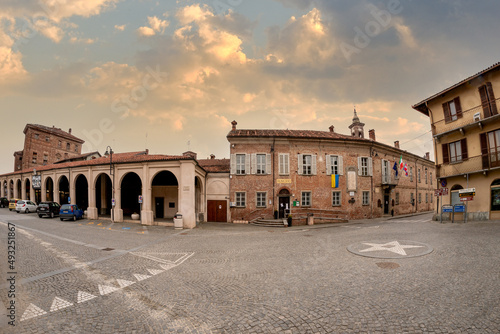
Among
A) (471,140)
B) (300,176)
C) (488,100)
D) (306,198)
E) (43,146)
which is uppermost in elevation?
(43,146)

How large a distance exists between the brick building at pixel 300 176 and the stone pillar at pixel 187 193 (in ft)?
16.7

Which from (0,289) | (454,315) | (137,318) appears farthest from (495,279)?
Result: (0,289)

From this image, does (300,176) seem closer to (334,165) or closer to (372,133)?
A: (334,165)

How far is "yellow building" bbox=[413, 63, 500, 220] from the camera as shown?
16.1 metres

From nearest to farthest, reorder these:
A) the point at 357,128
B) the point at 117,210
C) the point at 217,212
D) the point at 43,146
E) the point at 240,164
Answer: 1. the point at 117,210
2. the point at 240,164
3. the point at 217,212
4. the point at 357,128
5. the point at 43,146

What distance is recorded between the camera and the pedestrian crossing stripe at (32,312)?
4.96m

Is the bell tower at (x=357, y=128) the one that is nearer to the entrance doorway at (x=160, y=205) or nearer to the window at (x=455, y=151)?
the window at (x=455, y=151)

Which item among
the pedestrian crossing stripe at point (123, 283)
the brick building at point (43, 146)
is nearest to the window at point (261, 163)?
the pedestrian crossing stripe at point (123, 283)

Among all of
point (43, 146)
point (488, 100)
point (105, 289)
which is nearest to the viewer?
point (105, 289)

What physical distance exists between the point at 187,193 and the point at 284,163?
407 inches

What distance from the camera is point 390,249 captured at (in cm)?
999

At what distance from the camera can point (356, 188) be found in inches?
990

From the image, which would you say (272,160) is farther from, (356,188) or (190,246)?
(190,246)

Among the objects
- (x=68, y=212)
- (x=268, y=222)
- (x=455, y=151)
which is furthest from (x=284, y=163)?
(x=68, y=212)
